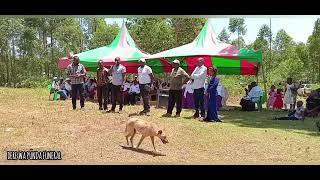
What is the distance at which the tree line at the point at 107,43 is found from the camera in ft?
24.5

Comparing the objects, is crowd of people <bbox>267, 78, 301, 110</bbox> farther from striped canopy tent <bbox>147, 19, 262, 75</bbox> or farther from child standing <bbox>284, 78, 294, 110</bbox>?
striped canopy tent <bbox>147, 19, 262, 75</bbox>

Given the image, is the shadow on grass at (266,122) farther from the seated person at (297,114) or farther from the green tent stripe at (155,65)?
the green tent stripe at (155,65)

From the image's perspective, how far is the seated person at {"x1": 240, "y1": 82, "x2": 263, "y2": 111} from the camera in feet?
25.9

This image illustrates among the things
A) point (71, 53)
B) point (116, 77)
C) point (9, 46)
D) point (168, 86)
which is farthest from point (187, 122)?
point (9, 46)

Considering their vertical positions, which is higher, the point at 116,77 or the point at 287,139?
the point at 116,77

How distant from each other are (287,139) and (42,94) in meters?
2.90

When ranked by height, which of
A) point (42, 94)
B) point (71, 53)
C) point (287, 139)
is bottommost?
point (287, 139)

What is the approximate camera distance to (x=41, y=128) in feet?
24.9

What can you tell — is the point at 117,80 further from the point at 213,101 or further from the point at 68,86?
the point at 213,101

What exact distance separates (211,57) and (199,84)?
39 cm

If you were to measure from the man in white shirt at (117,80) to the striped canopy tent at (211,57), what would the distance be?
35 centimetres

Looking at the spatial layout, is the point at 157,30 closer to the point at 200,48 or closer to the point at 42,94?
the point at 200,48
